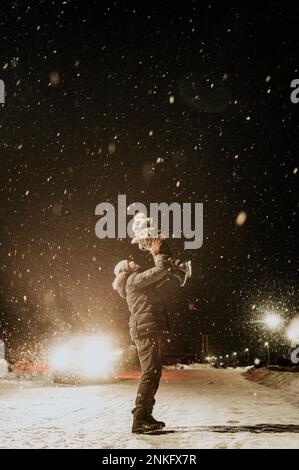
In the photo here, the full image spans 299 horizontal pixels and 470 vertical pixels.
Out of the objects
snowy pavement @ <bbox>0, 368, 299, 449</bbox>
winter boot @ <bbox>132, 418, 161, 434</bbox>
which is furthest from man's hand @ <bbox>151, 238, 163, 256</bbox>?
snowy pavement @ <bbox>0, 368, 299, 449</bbox>

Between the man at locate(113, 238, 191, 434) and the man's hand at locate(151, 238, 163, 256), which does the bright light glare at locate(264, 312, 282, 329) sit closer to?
the man at locate(113, 238, 191, 434)

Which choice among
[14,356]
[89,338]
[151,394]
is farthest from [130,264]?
[14,356]

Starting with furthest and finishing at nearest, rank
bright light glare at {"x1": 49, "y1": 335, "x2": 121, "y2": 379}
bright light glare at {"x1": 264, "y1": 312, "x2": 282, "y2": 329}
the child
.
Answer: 1. bright light glare at {"x1": 264, "y1": 312, "x2": 282, "y2": 329}
2. bright light glare at {"x1": 49, "y1": 335, "x2": 121, "y2": 379}
3. the child

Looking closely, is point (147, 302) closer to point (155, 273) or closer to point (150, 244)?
point (155, 273)

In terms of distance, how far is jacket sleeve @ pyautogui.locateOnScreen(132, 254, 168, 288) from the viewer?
4.54 metres

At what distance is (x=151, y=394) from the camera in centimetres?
454

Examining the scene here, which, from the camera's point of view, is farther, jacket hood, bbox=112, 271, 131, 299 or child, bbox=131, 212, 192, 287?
jacket hood, bbox=112, 271, 131, 299

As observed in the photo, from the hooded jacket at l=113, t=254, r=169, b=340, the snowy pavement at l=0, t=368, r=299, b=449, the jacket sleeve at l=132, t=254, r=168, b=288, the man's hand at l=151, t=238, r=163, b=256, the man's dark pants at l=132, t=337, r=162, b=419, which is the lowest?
the snowy pavement at l=0, t=368, r=299, b=449

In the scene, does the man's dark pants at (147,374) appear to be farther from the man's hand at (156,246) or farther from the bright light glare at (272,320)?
the bright light glare at (272,320)

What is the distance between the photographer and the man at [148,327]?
4477 millimetres

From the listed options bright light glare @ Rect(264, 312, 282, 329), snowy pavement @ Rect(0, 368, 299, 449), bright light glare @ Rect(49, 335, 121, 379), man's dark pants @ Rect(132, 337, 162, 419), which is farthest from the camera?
bright light glare @ Rect(264, 312, 282, 329)

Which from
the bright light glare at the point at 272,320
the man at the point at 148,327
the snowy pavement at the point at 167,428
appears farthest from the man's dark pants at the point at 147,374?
the bright light glare at the point at 272,320

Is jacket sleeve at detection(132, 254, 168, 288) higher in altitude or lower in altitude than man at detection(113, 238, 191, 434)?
higher

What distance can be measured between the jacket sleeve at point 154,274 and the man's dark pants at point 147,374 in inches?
21.8
